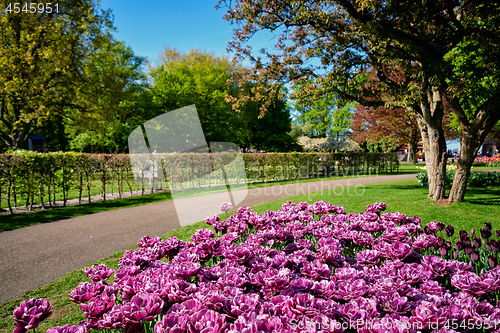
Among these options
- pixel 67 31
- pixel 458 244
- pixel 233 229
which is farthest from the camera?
pixel 67 31

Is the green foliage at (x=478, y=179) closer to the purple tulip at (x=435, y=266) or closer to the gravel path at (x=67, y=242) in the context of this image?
the gravel path at (x=67, y=242)

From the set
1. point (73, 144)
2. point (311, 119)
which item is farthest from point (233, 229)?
point (311, 119)

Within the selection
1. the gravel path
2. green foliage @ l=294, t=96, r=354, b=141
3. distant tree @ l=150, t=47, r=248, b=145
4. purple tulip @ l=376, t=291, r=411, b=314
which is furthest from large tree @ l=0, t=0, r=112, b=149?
green foliage @ l=294, t=96, r=354, b=141

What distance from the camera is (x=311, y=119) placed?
4047 centimetres

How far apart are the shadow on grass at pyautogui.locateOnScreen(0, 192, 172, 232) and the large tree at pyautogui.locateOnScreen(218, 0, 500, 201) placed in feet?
19.4

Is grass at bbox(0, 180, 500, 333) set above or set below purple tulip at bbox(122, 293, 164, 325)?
below

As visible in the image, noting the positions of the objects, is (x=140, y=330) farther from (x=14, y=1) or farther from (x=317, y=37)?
(x=14, y=1)

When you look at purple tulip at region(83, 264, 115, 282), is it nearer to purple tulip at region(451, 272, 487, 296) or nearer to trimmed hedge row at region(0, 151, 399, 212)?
purple tulip at region(451, 272, 487, 296)

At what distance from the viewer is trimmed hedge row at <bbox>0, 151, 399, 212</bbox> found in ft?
26.4

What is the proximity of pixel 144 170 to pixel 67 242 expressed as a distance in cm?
713

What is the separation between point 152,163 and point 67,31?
946cm

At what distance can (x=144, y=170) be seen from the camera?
480 inches

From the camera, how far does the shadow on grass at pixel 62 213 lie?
6670mm

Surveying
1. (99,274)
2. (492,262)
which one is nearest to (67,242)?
(99,274)
